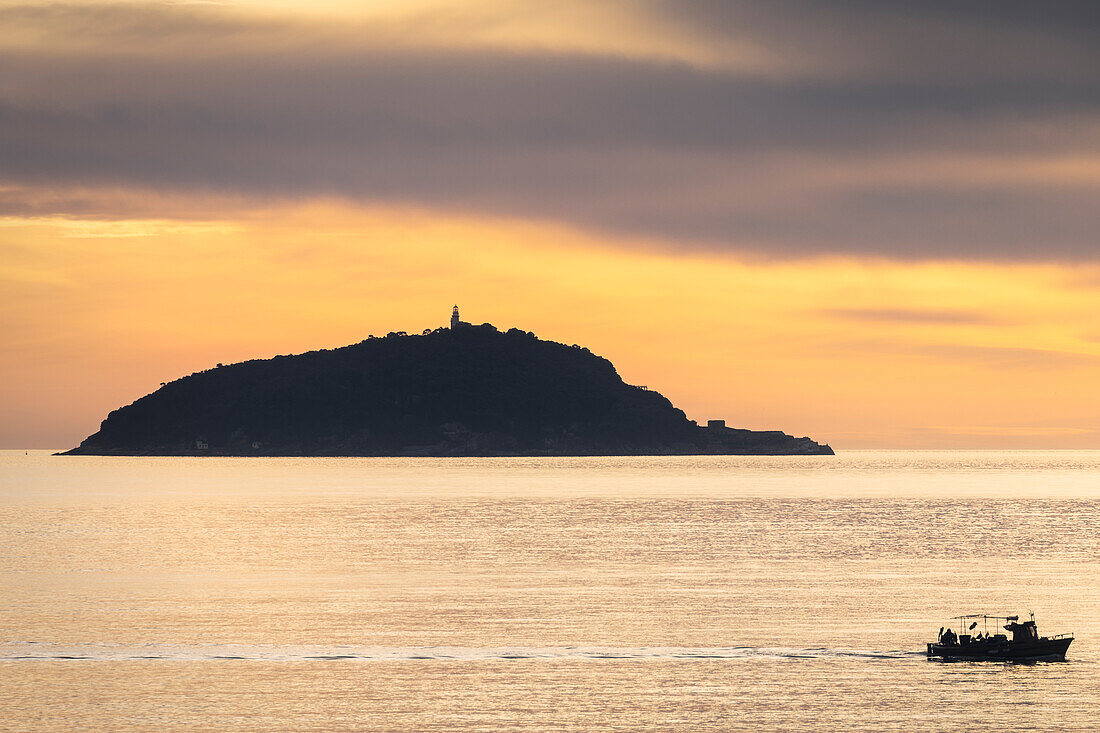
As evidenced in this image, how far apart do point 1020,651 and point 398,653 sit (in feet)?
115

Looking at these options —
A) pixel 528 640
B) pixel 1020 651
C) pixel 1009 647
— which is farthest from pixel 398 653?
pixel 1020 651

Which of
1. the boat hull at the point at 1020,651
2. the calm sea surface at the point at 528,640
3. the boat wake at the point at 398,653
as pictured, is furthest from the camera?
the boat hull at the point at 1020,651

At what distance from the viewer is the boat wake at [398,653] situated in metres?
77.2

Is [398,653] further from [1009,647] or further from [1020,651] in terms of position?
[1020,651]

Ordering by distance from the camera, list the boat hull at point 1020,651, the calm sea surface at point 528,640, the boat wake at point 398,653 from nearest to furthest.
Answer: the calm sea surface at point 528,640 → the boat wake at point 398,653 → the boat hull at point 1020,651

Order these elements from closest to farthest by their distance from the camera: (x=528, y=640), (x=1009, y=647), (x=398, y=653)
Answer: (x=1009, y=647)
(x=398, y=653)
(x=528, y=640)

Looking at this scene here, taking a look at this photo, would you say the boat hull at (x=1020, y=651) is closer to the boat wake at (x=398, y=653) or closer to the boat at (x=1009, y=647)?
the boat at (x=1009, y=647)

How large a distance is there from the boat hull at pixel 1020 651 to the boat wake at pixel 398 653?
1311 mm

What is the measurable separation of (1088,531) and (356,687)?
497 feet

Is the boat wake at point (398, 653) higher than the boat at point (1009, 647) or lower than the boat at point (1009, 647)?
lower

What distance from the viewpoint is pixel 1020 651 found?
7775 centimetres

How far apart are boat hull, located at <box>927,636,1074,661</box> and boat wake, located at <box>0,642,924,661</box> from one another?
131cm

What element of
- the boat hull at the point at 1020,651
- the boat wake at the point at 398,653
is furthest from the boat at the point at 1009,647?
the boat wake at the point at 398,653

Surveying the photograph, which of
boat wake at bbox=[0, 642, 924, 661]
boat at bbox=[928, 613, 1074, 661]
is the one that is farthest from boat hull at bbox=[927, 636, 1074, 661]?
boat wake at bbox=[0, 642, 924, 661]
